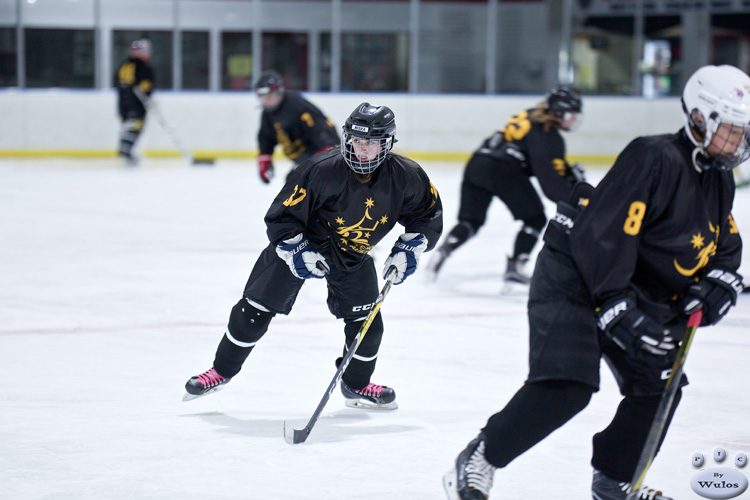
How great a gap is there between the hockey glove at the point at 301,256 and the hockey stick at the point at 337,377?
18 centimetres

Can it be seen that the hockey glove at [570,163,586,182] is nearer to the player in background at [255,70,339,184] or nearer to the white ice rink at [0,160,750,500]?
the white ice rink at [0,160,750,500]

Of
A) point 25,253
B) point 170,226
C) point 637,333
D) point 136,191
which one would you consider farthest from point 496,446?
point 136,191

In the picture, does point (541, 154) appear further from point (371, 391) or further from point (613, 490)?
point (613, 490)

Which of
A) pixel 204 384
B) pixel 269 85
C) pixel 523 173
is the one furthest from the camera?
pixel 269 85

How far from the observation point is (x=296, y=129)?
5.63 metres

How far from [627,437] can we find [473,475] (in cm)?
32

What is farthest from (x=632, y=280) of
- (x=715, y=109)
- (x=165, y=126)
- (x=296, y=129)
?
(x=165, y=126)

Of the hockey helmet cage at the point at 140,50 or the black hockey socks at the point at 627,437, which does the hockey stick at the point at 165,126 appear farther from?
the black hockey socks at the point at 627,437

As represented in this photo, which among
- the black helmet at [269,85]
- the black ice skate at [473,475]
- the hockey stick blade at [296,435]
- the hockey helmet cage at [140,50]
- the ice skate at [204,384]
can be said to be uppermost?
the hockey helmet cage at [140,50]

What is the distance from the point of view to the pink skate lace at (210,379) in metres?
2.97

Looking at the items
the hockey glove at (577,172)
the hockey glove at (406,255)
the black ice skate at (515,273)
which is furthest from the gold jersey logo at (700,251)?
the black ice skate at (515,273)

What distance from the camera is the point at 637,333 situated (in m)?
1.82

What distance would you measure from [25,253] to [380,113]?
145 inches

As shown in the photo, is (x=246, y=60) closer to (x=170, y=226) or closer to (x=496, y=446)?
(x=170, y=226)
